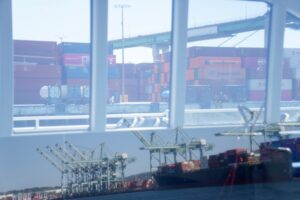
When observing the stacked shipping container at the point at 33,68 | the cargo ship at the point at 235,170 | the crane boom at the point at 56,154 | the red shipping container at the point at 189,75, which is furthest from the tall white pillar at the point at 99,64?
the cargo ship at the point at 235,170

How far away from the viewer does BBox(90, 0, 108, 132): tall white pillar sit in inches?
230

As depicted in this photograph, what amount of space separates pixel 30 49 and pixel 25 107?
24.5 inches

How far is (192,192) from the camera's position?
4008 mm

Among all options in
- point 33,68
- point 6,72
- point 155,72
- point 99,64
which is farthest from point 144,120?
point 6,72

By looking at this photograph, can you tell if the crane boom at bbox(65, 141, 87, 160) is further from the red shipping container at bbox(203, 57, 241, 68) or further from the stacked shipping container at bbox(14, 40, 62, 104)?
the red shipping container at bbox(203, 57, 241, 68)

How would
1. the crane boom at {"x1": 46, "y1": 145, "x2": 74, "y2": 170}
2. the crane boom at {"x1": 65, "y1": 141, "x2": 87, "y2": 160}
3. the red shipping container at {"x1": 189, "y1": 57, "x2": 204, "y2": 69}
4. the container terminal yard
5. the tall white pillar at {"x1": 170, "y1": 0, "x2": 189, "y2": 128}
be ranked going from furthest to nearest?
the red shipping container at {"x1": 189, "y1": 57, "x2": 204, "y2": 69}, the tall white pillar at {"x1": 170, "y1": 0, "x2": 189, "y2": 128}, the crane boom at {"x1": 46, "y1": 145, "x2": 74, "y2": 170}, the crane boom at {"x1": 65, "y1": 141, "x2": 87, "y2": 160}, the container terminal yard

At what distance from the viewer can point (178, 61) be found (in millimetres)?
6371

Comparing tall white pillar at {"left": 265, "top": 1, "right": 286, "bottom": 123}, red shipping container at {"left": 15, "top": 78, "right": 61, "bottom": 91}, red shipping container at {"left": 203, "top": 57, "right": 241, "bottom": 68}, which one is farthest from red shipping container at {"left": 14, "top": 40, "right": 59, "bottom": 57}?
tall white pillar at {"left": 265, "top": 1, "right": 286, "bottom": 123}

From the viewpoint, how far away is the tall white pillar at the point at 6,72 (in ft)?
17.6

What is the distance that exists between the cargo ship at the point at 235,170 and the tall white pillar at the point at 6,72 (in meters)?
1.97

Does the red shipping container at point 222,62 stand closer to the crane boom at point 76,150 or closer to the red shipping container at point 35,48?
the red shipping container at point 35,48

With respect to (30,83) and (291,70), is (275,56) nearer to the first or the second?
(291,70)

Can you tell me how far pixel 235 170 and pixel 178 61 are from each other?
272cm

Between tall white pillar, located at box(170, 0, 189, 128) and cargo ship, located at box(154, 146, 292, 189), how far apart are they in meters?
1.93
